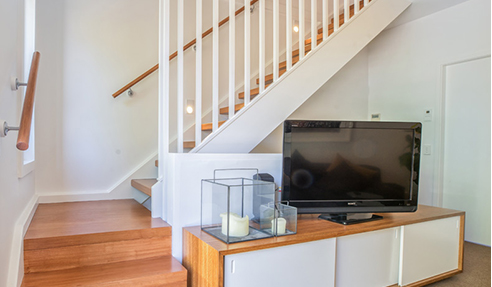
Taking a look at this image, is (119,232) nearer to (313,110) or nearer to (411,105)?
(313,110)

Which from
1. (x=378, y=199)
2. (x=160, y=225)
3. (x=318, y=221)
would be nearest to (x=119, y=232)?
(x=160, y=225)

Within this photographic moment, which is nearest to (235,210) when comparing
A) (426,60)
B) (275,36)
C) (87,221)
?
(87,221)

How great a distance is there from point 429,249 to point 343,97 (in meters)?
2.17

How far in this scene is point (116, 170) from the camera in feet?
10.2

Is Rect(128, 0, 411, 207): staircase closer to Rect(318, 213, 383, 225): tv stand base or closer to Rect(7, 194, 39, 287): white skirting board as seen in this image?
Rect(318, 213, 383, 225): tv stand base

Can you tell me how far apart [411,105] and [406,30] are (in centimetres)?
84

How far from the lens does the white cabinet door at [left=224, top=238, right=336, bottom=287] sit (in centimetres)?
160

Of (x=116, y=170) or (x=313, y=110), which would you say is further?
(x=313, y=110)

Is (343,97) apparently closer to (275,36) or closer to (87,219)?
(275,36)

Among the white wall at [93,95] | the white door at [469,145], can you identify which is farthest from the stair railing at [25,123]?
the white door at [469,145]

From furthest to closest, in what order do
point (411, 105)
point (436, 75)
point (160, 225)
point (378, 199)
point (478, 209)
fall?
point (411, 105)
point (436, 75)
point (478, 209)
point (378, 199)
point (160, 225)

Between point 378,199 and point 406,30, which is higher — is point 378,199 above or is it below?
below

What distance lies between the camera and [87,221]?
2.16 metres

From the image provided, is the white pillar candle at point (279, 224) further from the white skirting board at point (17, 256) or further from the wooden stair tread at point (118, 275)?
the white skirting board at point (17, 256)
